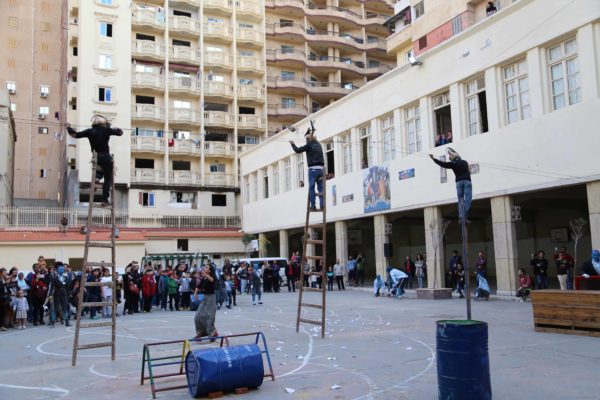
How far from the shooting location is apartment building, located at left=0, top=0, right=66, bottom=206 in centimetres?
6219

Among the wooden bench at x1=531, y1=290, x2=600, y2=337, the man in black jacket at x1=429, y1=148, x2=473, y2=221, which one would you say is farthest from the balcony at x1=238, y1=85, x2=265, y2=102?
the man in black jacket at x1=429, y1=148, x2=473, y2=221

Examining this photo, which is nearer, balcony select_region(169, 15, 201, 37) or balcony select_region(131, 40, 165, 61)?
balcony select_region(131, 40, 165, 61)

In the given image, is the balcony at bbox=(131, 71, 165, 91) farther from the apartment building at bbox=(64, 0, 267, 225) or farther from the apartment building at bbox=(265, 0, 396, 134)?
the apartment building at bbox=(265, 0, 396, 134)

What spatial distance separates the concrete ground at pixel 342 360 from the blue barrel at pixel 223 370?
0.78ft

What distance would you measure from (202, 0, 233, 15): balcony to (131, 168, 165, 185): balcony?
686 inches

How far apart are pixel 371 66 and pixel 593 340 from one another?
56.1 m

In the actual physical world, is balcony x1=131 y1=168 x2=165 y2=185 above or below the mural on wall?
above

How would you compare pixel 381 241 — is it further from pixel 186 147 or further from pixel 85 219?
pixel 186 147

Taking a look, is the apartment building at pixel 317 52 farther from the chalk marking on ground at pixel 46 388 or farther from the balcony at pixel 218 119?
the chalk marking on ground at pixel 46 388

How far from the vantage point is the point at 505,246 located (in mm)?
22906

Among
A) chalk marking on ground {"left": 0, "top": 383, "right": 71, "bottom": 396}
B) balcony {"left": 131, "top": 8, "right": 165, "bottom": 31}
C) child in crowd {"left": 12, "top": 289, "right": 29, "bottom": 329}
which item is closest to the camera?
chalk marking on ground {"left": 0, "top": 383, "right": 71, "bottom": 396}

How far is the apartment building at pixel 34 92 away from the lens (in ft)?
204

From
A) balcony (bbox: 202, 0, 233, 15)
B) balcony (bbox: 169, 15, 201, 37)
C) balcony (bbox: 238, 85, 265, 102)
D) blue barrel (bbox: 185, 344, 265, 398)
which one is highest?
balcony (bbox: 202, 0, 233, 15)

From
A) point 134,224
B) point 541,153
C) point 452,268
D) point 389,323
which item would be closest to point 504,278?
point 452,268
